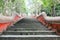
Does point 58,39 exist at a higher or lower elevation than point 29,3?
lower

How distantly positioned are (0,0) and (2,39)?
42.9 ft

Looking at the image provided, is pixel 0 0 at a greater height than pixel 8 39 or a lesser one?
greater

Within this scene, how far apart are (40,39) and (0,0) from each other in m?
13.2

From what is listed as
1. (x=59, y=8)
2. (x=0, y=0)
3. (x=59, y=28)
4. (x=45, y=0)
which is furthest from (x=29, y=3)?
(x=59, y=28)

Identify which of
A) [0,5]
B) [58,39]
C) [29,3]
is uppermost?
[29,3]

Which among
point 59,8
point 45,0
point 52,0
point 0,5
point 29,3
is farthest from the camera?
point 29,3

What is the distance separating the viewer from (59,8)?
27.6 metres

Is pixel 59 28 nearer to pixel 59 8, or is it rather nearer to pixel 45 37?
pixel 45 37

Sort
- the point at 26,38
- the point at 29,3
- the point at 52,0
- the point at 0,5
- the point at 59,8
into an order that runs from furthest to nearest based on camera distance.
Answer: the point at 29,3
the point at 59,8
the point at 52,0
the point at 0,5
the point at 26,38

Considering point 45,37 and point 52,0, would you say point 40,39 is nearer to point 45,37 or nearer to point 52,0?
point 45,37

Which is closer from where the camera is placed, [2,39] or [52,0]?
[2,39]

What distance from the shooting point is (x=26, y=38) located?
308cm

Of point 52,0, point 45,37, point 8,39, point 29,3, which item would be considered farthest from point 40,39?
point 29,3

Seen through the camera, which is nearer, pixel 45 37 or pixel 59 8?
pixel 45 37
